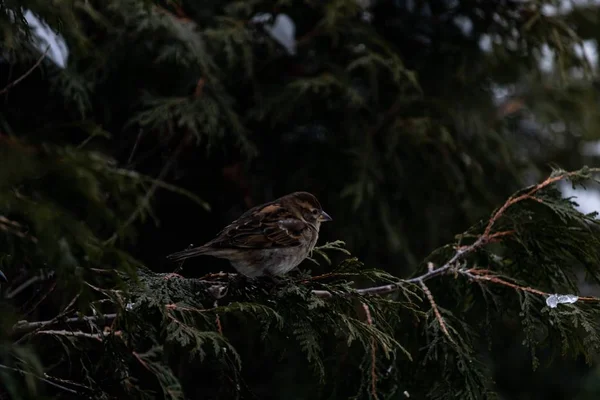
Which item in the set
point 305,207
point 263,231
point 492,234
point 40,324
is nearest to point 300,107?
point 305,207

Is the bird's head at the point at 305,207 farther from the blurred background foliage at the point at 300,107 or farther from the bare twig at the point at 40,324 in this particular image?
the bare twig at the point at 40,324

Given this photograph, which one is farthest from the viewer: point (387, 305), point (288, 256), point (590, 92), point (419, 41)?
point (590, 92)

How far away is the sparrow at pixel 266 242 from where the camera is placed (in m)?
3.20

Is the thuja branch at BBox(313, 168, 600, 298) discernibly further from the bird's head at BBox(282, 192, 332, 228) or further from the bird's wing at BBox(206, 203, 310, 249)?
the bird's head at BBox(282, 192, 332, 228)

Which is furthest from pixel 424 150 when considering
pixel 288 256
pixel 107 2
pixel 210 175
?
pixel 107 2

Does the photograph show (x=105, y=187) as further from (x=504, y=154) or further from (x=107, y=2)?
(x=504, y=154)

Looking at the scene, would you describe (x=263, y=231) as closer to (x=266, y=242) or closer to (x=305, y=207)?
(x=266, y=242)

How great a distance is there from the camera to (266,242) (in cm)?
329

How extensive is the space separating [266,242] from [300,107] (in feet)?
4.68

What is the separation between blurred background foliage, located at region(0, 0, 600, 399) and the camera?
159 inches

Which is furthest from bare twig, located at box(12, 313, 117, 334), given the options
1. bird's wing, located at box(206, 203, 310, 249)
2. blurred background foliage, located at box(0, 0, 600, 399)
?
blurred background foliage, located at box(0, 0, 600, 399)

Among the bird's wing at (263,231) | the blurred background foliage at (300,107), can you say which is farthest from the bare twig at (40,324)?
the blurred background foliage at (300,107)

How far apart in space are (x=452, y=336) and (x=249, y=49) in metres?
2.09

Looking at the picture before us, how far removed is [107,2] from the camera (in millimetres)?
4250
